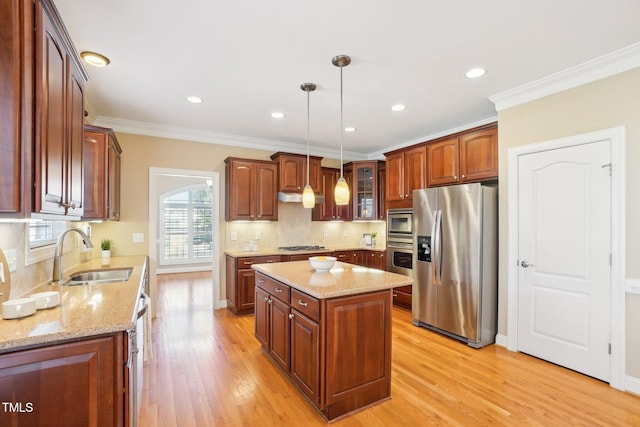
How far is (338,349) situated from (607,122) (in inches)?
114

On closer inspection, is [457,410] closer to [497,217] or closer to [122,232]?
[497,217]

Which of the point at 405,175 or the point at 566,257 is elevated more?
the point at 405,175

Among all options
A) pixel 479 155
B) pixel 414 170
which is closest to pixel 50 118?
pixel 479 155

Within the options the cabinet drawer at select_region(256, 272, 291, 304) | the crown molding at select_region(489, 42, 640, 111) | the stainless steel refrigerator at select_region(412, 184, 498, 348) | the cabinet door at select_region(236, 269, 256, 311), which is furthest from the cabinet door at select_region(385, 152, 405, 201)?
the cabinet drawer at select_region(256, 272, 291, 304)

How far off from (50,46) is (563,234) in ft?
12.8

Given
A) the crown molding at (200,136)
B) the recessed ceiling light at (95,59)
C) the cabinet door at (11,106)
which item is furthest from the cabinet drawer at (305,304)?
the crown molding at (200,136)

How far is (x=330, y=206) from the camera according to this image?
5.66 metres

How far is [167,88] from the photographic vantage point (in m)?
3.09

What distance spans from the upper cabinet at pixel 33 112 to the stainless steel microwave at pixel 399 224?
391 cm

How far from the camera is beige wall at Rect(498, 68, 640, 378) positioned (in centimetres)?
241

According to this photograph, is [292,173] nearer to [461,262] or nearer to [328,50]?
[328,50]

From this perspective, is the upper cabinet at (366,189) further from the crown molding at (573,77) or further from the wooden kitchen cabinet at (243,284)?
the crown molding at (573,77)

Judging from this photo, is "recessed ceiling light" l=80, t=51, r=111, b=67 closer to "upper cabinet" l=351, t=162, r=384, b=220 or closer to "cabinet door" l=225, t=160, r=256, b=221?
"cabinet door" l=225, t=160, r=256, b=221

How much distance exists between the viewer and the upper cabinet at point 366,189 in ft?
18.1
